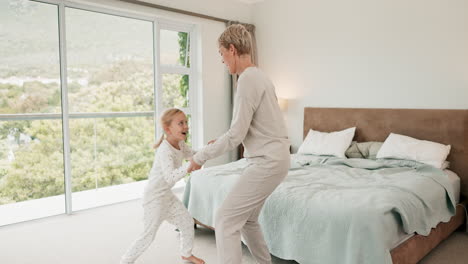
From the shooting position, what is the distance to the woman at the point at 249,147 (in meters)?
1.99

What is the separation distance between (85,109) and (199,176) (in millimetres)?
1824

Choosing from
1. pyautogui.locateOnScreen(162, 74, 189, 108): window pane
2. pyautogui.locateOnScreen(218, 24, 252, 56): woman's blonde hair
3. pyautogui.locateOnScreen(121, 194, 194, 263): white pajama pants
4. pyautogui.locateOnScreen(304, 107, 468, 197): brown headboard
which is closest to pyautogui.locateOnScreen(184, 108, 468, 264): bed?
pyautogui.locateOnScreen(304, 107, 468, 197): brown headboard

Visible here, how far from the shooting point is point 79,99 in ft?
13.3

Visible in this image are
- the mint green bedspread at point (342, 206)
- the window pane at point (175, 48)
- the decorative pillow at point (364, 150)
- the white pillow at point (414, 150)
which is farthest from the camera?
the window pane at point (175, 48)

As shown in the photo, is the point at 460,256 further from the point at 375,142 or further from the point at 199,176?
the point at 199,176

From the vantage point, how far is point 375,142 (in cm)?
401

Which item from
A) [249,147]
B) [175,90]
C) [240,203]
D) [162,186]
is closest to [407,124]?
[249,147]

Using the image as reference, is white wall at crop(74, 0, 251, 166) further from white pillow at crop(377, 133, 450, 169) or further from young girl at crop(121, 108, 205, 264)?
young girl at crop(121, 108, 205, 264)

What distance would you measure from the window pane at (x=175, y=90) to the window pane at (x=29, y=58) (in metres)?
1.38

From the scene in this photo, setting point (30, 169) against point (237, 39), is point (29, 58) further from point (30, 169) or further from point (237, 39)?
point (237, 39)

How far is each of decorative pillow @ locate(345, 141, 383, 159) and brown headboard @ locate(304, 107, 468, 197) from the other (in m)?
0.17

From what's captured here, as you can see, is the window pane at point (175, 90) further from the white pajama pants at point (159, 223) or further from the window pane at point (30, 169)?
the white pajama pants at point (159, 223)

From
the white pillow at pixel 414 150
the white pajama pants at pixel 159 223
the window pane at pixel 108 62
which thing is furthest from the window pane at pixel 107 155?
the white pillow at pixel 414 150

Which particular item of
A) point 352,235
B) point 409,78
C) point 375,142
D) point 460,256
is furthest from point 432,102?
point 352,235
